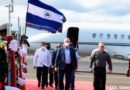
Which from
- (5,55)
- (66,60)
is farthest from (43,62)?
(5,55)

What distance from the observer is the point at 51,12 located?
1698cm

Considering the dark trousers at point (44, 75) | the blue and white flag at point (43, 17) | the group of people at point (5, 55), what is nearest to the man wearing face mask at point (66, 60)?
the blue and white flag at point (43, 17)

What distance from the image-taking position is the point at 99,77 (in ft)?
55.9

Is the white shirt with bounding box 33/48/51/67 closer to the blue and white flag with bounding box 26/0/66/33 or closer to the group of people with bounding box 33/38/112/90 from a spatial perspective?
the group of people with bounding box 33/38/112/90

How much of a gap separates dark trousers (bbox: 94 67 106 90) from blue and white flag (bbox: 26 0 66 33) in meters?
1.78

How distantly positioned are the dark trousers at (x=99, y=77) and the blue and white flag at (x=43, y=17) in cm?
178

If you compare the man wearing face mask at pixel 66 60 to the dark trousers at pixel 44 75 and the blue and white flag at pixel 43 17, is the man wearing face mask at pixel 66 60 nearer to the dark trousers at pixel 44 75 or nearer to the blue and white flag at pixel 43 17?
the blue and white flag at pixel 43 17

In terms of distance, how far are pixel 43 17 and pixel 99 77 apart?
2511 mm

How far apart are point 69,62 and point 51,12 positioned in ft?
5.34

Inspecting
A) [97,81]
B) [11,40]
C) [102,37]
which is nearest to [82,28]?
[102,37]

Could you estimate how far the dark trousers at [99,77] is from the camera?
17.0 m

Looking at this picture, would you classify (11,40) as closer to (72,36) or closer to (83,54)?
(72,36)

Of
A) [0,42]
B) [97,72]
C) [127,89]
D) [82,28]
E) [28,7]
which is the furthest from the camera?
[82,28]

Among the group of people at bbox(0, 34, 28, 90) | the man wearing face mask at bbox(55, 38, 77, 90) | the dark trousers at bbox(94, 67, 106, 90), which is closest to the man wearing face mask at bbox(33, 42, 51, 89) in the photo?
the man wearing face mask at bbox(55, 38, 77, 90)
